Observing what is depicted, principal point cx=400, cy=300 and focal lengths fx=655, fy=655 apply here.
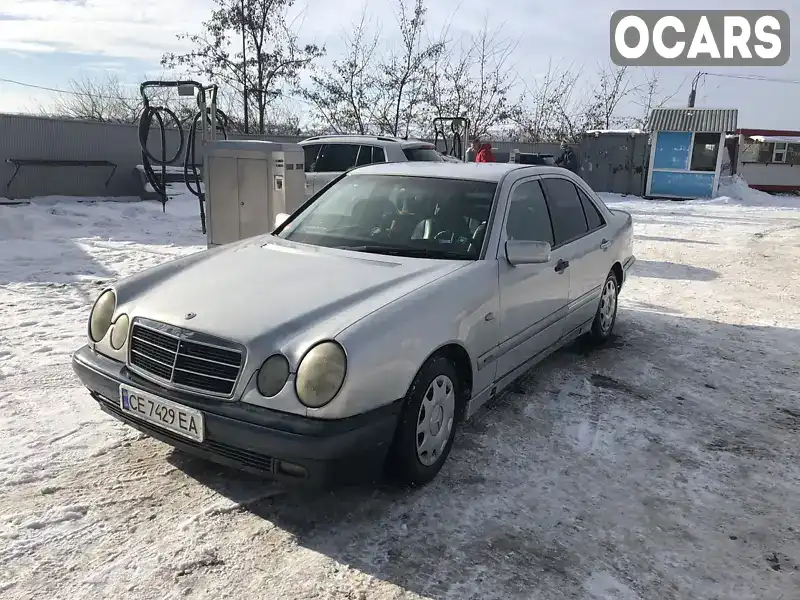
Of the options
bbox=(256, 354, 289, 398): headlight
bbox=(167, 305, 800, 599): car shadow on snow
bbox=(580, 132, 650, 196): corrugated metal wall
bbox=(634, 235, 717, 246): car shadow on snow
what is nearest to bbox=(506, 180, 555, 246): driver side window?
bbox=(167, 305, 800, 599): car shadow on snow

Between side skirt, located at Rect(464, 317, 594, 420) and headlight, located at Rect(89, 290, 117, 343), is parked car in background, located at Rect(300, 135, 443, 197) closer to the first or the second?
side skirt, located at Rect(464, 317, 594, 420)

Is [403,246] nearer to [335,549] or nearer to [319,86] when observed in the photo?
[335,549]

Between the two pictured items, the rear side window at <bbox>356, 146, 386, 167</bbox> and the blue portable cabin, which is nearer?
the rear side window at <bbox>356, 146, 386, 167</bbox>

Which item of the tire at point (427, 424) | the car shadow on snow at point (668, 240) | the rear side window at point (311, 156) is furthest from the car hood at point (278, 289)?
the car shadow on snow at point (668, 240)

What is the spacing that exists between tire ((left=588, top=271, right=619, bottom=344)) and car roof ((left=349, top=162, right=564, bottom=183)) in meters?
1.31

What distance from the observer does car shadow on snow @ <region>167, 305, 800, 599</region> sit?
2645 millimetres

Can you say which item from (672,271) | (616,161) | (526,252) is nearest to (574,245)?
(526,252)

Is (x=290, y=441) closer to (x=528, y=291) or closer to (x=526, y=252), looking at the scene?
(x=526, y=252)

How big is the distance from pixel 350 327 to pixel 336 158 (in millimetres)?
7909

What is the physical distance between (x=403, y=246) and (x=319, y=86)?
21392 millimetres

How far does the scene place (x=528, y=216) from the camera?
4.25 metres

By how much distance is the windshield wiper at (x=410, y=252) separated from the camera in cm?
368

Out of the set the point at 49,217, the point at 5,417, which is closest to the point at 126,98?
the point at 49,217

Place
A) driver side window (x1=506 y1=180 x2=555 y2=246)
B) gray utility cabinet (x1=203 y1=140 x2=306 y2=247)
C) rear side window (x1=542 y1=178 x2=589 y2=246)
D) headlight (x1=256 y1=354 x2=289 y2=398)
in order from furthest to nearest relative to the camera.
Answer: gray utility cabinet (x1=203 y1=140 x2=306 y2=247) < rear side window (x1=542 y1=178 x2=589 y2=246) < driver side window (x1=506 y1=180 x2=555 y2=246) < headlight (x1=256 y1=354 x2=289 y2=398)
